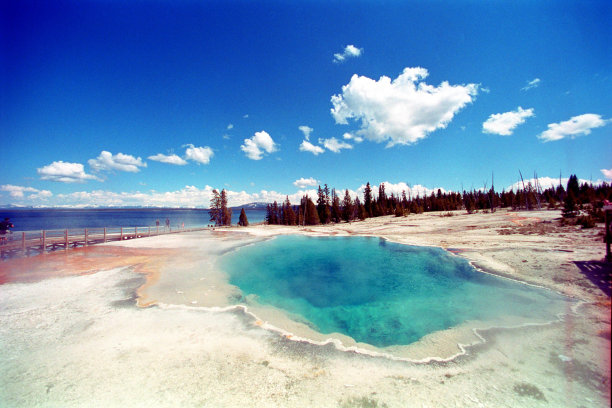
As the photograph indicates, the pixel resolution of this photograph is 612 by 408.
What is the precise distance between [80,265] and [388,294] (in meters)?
19.5

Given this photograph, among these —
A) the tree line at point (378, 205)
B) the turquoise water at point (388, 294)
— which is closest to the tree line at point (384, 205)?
Result: the tree line at point (378, 205)

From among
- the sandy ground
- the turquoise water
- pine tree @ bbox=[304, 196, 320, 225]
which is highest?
pine tree @ bbox=[304, 196, 320, 225]

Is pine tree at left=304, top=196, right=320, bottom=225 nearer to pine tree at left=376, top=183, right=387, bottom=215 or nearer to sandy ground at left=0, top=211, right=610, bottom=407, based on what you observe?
pine tree at left=376, top=183, right=387, bottom=215

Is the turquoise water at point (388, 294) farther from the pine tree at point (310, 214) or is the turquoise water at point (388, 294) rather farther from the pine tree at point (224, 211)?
the pine tree at point (310, 214)

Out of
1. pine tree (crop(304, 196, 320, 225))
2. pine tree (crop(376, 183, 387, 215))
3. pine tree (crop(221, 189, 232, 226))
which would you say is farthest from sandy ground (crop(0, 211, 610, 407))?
pine tree (crop(376, 183, 387, 215))

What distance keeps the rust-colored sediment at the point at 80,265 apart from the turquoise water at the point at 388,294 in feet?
14.0

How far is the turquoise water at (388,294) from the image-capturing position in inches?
307

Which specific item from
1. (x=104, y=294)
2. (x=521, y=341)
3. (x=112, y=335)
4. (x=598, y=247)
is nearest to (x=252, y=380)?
(x=112, y=335)

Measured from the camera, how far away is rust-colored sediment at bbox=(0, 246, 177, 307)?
1173 centimetres

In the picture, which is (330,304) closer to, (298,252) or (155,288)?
(155,288)

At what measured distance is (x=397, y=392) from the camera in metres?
4.44

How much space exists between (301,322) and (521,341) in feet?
21.3

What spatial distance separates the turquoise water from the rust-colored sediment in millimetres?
4262

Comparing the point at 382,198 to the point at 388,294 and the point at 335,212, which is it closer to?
the point at 335,212
